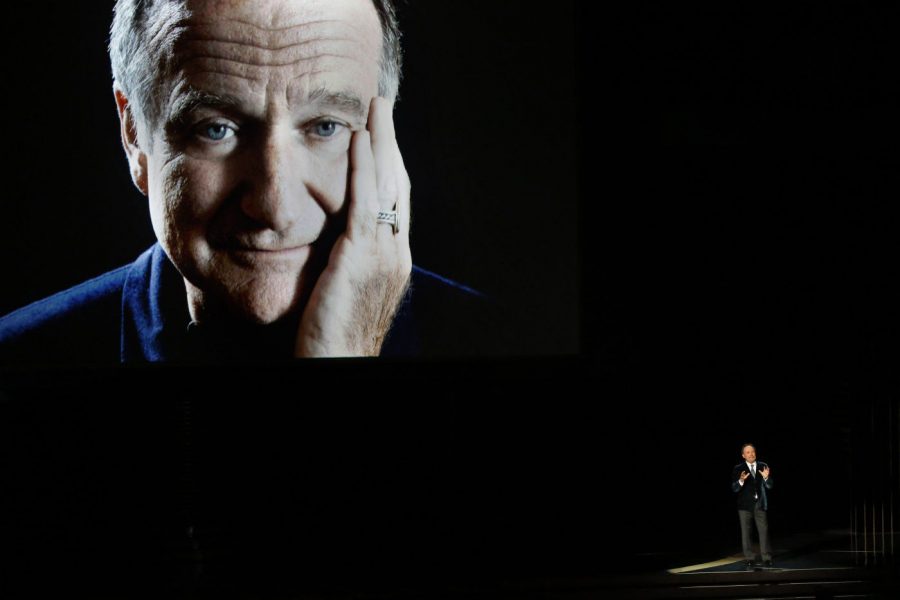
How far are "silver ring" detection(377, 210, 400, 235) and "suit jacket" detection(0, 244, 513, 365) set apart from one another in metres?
0.28

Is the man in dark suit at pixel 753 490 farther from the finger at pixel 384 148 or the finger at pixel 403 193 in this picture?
the finger at pixel 384 148

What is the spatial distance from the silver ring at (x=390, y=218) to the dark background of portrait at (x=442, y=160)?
0.36 feet

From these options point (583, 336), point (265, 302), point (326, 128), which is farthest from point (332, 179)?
point (583, 336)

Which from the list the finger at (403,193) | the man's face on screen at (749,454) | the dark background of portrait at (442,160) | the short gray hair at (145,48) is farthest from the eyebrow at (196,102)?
the man's face on screen at (749,454)

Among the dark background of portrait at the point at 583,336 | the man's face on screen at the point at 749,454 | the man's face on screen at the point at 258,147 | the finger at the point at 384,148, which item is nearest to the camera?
the man's face on screen at the point at 749,454

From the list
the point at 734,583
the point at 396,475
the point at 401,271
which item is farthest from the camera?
the point at 396,475

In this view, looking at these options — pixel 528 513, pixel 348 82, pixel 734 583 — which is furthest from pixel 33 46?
pixel 734 583

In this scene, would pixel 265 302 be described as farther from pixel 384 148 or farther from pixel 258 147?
pixel 384 148

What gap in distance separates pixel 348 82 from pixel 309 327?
1424 millimetres

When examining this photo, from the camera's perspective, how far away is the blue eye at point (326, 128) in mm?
5742

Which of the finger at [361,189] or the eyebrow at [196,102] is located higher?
the eyebrow at [196,102]

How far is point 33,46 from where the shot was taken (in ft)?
18.6

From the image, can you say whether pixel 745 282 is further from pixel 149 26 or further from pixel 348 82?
pixel 149 26

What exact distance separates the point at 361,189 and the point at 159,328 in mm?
1415
